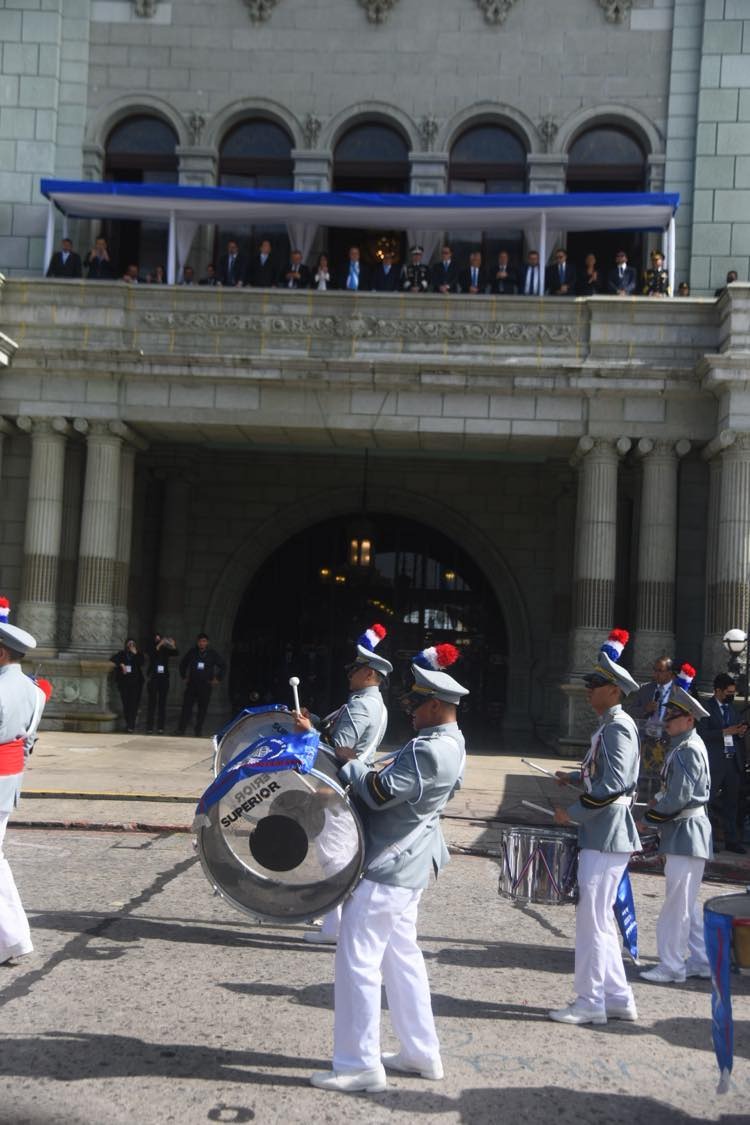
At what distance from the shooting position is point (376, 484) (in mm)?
27453

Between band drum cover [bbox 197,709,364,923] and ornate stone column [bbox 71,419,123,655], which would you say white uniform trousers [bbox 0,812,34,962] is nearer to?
band drum cover [bbox 197,709,364,923]

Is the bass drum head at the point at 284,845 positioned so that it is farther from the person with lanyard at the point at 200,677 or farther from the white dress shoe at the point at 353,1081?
the person with lanyard at the point at 200,677

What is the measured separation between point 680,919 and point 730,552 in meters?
13.4

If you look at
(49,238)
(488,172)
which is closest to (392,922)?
(49,238)

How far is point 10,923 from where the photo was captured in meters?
7.22

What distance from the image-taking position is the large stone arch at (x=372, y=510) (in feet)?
88.3

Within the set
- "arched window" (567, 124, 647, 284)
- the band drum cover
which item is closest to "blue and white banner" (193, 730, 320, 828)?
the band drum cover

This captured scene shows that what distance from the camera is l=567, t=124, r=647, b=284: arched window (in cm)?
2414

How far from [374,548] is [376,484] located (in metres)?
1.47

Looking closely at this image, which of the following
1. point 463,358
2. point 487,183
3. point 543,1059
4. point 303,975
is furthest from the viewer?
point 487,183

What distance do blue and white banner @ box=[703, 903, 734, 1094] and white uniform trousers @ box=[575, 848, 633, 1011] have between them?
1.32m

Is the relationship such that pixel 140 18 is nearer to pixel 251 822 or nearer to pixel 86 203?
pixel 86 203

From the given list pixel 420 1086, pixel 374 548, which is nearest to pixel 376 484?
pixel 374 548

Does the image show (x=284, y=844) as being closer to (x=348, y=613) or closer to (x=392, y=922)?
(x=392, y=922)
